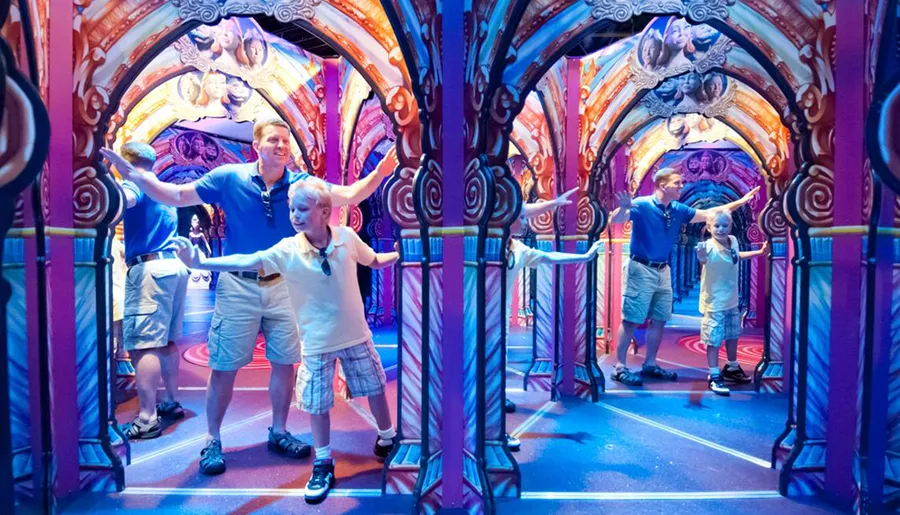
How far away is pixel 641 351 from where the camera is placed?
7.59 meters

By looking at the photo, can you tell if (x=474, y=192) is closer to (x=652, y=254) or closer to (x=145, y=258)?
(x=145, y=258)

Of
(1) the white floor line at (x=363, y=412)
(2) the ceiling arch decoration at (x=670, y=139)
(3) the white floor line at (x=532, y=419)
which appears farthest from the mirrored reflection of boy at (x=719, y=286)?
(1) the white floor line at (x=363, y=412)

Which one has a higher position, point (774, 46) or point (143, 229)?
point (774, 46)

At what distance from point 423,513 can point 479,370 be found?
2.34 ft

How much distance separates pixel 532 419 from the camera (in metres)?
4.40

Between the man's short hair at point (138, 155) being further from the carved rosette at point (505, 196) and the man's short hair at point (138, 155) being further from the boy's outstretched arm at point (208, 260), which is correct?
the carved rosette at point (505, 196)

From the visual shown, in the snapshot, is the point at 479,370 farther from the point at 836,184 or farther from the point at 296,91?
the point at 296,91

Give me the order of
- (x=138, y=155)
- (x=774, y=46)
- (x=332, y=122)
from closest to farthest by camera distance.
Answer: (x=774, y=46) < (x=138, y=155) < (x=332, y=122)

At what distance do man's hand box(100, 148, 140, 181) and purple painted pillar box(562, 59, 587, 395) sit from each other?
3393mm

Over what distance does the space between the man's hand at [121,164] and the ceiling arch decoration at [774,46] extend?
6.19 feet

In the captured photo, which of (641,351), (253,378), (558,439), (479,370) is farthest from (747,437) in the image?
(253,378)

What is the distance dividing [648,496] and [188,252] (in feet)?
8.61

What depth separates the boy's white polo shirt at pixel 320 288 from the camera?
281 cm

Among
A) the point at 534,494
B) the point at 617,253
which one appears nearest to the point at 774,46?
the point at 534,494
